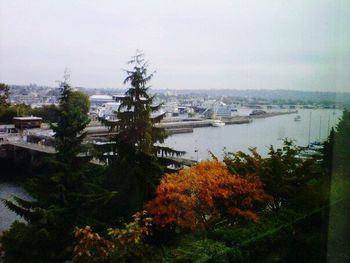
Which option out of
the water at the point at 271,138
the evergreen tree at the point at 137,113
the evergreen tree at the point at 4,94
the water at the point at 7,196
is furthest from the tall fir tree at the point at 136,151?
the evergreen tree at the point at 4,94

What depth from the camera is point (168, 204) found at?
10.9ft

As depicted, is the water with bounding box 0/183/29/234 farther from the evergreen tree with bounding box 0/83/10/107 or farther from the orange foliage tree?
the evergreen tree with bounding box 0/83/10/107

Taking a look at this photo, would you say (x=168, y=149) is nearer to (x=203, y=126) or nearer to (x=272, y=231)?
(x=272, y=231)

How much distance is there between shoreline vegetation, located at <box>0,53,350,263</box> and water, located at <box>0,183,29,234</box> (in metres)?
2.29

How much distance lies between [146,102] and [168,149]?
581 mm

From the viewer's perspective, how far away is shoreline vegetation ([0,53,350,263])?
281cm

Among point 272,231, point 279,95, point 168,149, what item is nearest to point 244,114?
point 279,95

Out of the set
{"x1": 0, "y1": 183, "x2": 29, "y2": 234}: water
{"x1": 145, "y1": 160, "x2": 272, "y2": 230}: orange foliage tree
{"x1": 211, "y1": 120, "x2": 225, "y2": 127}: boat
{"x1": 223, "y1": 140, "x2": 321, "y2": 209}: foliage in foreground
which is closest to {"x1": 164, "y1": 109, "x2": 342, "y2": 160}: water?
{"x1": 211, "y1": 120, "x2": 225, "y2": 127}: boat

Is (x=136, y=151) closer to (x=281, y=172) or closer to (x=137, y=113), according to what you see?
(x=137, y=113)

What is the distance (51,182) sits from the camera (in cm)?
388

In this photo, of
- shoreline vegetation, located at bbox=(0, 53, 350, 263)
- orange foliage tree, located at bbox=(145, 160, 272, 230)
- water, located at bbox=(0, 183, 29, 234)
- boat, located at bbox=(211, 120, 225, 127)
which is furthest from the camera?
boat, located at bbox=(211, 120, 225, 127)

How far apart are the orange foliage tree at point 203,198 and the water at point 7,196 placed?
3.22m

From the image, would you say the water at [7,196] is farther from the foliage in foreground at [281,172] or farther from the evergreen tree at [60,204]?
the foliage in foreground at [281,172]

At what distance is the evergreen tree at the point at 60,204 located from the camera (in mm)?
3594
